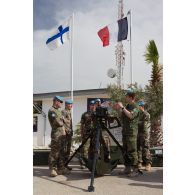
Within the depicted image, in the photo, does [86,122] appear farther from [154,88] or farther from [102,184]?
[154,88]

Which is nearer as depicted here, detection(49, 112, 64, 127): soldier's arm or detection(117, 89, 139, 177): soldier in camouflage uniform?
detection(117, 89, 139, 177): soldier in camouflage uniform

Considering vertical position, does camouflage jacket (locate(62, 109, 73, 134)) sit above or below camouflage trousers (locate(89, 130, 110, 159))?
above

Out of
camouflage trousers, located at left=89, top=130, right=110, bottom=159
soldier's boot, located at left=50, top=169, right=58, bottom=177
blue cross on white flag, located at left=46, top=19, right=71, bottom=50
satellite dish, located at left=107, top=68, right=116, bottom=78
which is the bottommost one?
soldier's boot, located at left=50, top=169, right=58, bottom=177

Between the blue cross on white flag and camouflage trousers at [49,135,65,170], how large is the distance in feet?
19.5

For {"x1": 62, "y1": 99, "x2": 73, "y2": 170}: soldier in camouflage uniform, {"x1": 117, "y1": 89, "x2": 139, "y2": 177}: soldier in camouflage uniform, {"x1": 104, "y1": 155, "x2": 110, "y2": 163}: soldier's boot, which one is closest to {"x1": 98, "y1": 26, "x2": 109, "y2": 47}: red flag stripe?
{"x1": 62, "y1": 99, "x2": 73, "y2": 170}: soldier in camouflage uniform

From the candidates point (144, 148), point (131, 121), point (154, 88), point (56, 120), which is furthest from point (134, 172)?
point (154, 88)

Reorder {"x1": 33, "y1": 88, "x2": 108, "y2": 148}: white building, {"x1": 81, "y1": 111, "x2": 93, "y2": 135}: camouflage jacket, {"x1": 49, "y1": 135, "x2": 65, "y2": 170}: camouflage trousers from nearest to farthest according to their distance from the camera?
1. {"x1": 49, "y1": 135, "x2": 65, "y2": 170}: camouflage trousers
2. {"x1": 81, "y1": 111, "x2": 93, "y2": 135}: camouflage jacket
3. {"x1": 33, "y1": 88, "x2": 108, "y2": 148}: white building

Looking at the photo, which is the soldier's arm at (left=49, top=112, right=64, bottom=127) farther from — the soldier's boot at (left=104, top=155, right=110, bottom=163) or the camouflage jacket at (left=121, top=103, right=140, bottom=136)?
the camouflage jacket at (left=121, top=103, right=140, bottom=136)

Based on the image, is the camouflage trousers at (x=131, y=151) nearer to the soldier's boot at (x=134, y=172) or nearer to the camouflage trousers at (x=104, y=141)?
the soldier's boot at (x=134, y=172)

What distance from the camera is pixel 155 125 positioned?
1220cm

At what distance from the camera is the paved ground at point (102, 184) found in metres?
4.59

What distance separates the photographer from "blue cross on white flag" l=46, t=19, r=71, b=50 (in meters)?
12.0

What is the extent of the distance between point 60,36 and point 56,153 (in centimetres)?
693
